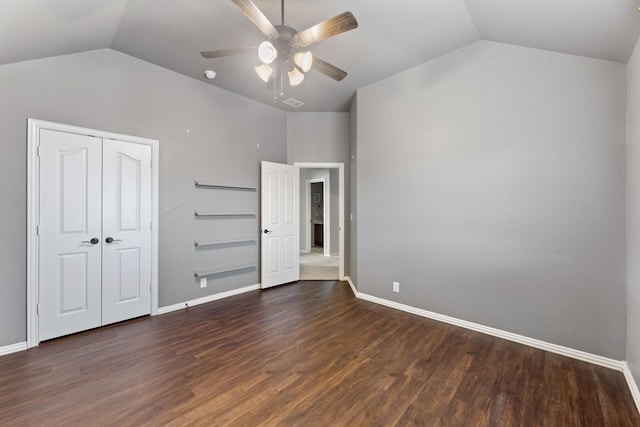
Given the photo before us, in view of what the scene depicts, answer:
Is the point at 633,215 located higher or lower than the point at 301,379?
higher

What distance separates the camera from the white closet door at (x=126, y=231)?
2943 mm

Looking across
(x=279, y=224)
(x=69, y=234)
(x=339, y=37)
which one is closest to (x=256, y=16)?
(x=339, y=37)

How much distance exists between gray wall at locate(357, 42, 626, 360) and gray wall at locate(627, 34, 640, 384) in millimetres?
85

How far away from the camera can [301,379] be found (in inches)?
79.8

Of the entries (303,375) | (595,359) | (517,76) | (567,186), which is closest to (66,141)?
(303,375)

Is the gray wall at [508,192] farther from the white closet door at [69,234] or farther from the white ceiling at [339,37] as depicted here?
the white closet door at [69,234]

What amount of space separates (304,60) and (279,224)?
9.39 ft

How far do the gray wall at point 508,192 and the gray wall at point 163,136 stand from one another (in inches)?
81.7

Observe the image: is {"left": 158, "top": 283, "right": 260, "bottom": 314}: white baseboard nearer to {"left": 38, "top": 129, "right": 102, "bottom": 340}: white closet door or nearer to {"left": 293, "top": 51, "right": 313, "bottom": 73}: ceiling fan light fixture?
{"left": 38, "top": 129, "right": 102, "bottom": 340}: white closet door

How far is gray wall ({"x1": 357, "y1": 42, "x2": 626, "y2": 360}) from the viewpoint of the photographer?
2.23m

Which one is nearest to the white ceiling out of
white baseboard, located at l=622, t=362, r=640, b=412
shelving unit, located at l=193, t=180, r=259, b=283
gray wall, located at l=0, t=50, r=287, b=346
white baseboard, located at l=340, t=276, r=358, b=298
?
gray wall, located at l=0, t=50, r=287, b=346

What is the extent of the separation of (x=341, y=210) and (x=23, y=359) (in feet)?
13.2

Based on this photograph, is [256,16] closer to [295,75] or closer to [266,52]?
[266,52]

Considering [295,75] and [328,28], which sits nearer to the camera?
[328,28]
